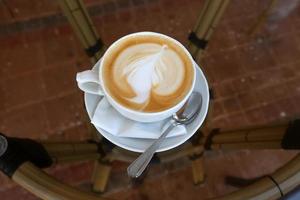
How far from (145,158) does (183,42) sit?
2.67 feet

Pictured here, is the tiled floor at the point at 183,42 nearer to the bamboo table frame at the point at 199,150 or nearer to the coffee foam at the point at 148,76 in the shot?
the bamboo table frame at the point at 199,150

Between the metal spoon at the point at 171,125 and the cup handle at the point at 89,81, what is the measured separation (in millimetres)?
124

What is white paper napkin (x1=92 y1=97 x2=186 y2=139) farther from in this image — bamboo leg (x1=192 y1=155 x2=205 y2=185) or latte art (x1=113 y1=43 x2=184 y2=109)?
bamboo leg (x1=192 y1=155 x2=205 y2=185)

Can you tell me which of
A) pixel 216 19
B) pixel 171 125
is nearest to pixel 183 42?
pixel 216 19

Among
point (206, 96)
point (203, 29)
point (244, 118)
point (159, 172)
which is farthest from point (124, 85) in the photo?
point (244, 118)

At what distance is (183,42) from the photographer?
1.41 m

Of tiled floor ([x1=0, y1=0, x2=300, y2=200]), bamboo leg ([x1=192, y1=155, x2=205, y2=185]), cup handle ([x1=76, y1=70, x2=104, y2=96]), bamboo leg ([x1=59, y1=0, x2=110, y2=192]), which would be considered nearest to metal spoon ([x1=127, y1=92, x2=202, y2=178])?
cup handle ([x1=76, y1=70, x2=104, y2=96])

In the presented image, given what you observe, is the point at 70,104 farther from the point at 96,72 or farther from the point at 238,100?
the point at 96,72

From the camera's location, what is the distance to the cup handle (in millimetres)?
670

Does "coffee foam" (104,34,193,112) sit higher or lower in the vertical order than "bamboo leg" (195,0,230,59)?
higher

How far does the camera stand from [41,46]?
4.57 ft

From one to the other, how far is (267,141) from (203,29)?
0.90 ft

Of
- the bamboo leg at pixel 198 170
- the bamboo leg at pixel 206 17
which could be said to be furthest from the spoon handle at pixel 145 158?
the bamboo leg at pixel 198 170

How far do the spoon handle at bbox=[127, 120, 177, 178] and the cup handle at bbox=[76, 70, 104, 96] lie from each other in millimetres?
122
